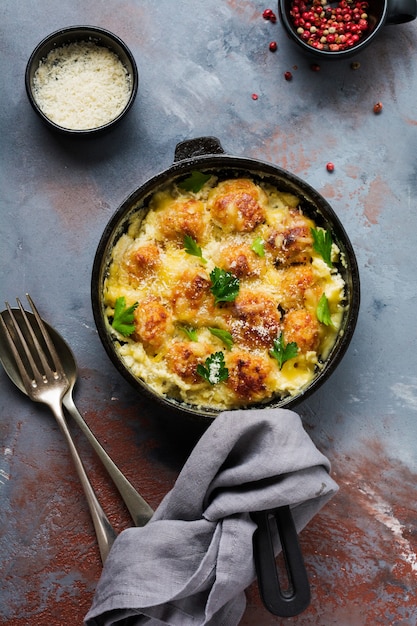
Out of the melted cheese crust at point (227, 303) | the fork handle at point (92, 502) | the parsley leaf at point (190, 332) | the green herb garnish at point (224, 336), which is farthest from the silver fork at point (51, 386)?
the green herb garnish at point (224, 336)

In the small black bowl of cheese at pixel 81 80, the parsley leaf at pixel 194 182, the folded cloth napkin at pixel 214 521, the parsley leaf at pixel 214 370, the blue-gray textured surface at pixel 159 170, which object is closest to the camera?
the folded cloth napkin at pixel 214 521

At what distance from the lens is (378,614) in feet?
11.3

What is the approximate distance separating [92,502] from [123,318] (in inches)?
33.2

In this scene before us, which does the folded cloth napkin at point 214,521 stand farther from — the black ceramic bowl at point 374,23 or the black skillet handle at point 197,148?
the black ceramic bowl at point 374,23

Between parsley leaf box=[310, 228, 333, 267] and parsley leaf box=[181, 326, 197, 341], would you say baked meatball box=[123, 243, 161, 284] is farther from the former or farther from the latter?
parsley leaf box=[310, 228, 333, 267]

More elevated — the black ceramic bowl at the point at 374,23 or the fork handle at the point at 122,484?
the black ceramic bowl at the point at 374,23

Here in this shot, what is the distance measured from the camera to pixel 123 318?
310 centimetres

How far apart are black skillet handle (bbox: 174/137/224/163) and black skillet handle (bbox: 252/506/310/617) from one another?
1442 millimetres

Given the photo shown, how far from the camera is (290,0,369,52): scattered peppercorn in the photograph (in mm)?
3447

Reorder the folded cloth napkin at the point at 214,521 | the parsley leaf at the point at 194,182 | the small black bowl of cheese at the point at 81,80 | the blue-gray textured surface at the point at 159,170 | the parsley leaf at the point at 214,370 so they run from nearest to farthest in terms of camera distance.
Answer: the folded cloth napkin at the point at 214,521, the parsley leaf at the point at 214,370, the parsley leaf at the point at 194,182, the small black bowl of cheese at the point at 81,80, the blue-gray textured surface at the point at 159,170

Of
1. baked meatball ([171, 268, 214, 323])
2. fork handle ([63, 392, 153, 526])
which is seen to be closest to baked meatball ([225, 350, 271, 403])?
baked meatball ([171, 268, 214, 323])

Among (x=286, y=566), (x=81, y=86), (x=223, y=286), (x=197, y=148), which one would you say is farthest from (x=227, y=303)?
(x=81, y=86)

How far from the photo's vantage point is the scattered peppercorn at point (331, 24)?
3447 mm

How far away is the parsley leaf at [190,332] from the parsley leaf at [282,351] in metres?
0.31
